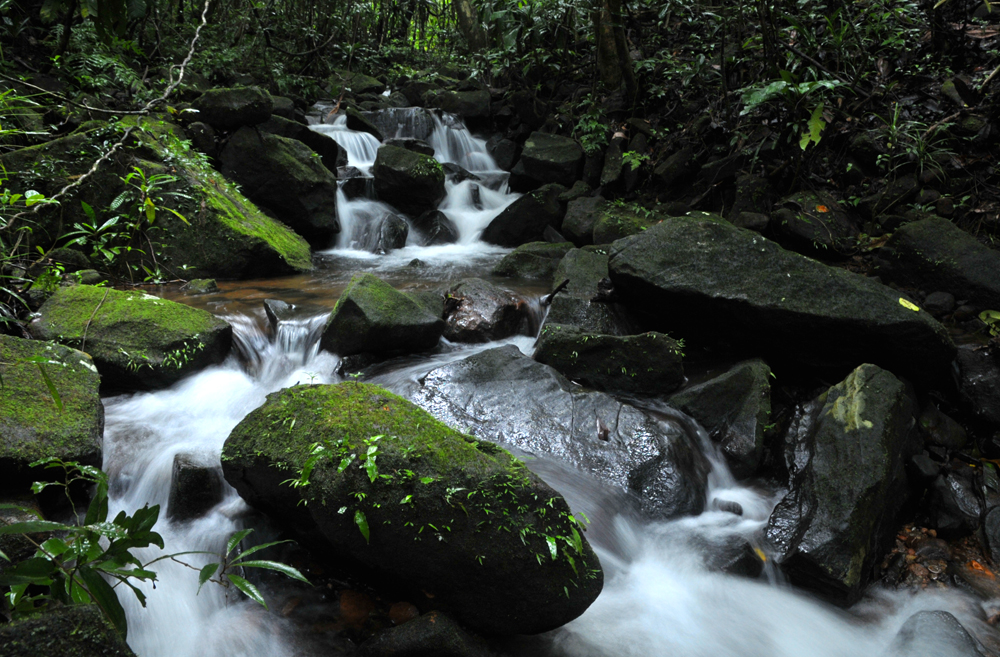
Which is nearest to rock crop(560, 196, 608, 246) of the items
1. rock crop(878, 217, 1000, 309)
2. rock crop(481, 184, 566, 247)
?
rock crop(481, 184, 566, 247)

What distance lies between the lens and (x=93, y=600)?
1861mm

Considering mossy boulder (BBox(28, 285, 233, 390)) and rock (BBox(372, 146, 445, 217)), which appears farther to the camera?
rock (BBox(372, 146, 445, 217))

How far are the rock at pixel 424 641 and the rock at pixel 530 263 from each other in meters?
5.35

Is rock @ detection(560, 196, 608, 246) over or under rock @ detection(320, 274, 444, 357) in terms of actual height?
over

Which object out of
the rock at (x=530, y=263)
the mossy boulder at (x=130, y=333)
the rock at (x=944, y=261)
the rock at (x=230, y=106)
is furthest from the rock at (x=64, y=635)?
the rock at (x=230, y=106)

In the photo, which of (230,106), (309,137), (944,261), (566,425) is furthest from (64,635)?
(309,137)

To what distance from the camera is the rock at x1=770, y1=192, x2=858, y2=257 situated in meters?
6.45

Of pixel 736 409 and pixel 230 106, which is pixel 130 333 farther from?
pixel 230 106

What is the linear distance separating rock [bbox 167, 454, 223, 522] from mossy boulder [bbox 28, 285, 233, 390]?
130 cm

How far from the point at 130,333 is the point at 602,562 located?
3.72m

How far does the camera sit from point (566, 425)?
13.9ft

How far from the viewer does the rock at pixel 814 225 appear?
6445 mm

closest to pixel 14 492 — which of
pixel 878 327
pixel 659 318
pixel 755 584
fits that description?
pixel 755 584

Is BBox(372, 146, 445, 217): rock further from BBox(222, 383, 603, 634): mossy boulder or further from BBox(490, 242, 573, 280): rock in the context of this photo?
BBox(222, 383, 603, 634): mossy boulder
